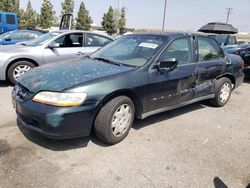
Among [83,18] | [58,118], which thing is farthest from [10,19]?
[83,18]

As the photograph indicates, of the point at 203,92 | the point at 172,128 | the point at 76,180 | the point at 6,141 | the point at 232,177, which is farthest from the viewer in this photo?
the point at 203,92

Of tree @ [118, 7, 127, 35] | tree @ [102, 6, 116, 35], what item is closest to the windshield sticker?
tree @ [102, 6, 116, 35]

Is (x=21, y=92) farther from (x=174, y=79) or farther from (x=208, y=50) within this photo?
(x=208, y=50)

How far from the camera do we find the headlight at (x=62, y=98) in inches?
115

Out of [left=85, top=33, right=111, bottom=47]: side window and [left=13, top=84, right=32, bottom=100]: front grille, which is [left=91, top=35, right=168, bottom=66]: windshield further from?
[left=85, top=33, right=111, bottom=47]: side window

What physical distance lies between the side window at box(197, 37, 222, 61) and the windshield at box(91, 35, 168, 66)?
917mm

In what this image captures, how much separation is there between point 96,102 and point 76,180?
3.04 feet

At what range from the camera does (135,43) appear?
168 inches

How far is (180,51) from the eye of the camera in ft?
14.0

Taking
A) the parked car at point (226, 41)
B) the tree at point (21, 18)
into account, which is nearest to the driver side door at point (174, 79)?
the parked car at point (226, 41)

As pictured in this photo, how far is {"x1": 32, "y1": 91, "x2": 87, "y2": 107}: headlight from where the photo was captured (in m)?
2.93

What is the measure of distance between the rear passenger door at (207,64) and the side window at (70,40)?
342cm

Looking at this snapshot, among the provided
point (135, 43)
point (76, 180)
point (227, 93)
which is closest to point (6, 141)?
point (76, 180)

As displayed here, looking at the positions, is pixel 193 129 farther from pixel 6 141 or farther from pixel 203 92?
pixel 6 141
